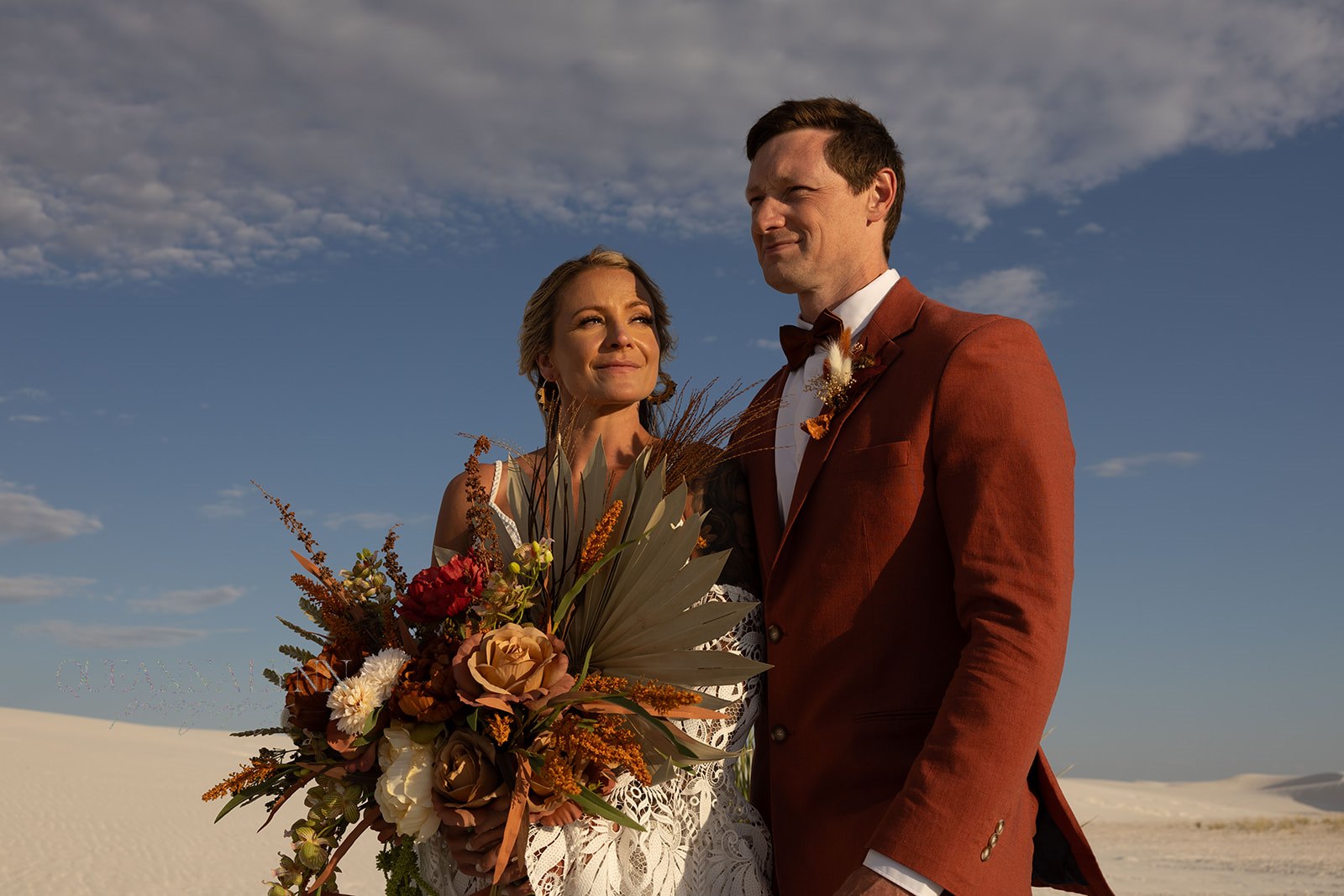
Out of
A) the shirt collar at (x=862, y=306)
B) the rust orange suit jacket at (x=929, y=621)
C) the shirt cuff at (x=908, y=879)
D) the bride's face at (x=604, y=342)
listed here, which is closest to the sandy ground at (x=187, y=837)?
the bride's face at (x=604, y=342)

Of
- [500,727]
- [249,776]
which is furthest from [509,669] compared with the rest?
[249,776]

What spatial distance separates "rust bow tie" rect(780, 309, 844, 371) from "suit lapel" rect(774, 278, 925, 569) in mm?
84

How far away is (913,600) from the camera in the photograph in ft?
8.67

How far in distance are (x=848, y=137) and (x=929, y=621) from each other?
1439mm

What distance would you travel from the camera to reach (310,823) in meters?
2.56

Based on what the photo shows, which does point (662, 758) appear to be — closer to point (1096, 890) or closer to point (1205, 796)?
point (1096, 890)

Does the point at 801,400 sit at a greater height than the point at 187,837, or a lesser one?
greater

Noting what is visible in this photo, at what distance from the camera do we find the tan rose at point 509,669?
2.27 m

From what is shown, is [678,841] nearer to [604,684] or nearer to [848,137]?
Result: [604,684]

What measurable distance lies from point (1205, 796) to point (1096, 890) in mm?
44397

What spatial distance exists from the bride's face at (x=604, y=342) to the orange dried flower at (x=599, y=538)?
0.86m

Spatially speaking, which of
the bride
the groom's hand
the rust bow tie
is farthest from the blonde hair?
the groom's hand

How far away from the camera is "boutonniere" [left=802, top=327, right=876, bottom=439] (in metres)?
2.90

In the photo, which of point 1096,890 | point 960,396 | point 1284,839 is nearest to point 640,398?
point 960,396
